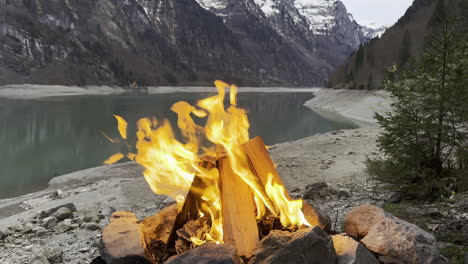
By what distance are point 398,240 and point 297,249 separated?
4.70ft

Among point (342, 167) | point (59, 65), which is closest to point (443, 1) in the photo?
point (342, 167)

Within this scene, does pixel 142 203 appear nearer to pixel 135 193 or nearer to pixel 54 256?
pixel 135 193

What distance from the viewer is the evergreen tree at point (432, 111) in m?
8.34

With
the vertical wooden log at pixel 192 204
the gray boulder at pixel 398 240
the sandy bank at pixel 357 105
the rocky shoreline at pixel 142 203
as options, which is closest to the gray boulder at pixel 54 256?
the rocky shoreline at pixel 142 203

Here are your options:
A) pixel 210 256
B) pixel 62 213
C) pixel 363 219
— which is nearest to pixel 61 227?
pixel 62 213

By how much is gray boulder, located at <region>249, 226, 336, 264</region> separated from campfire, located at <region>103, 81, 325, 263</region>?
33 centimetres

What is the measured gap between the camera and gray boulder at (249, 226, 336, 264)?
366 centimetres

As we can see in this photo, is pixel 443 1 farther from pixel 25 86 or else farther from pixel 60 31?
pixel 60 31

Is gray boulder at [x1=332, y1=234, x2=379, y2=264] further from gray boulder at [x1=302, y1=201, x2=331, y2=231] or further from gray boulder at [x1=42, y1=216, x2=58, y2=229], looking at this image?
gray boulder at [x1=42, y1=216, x2=58, y2=229]

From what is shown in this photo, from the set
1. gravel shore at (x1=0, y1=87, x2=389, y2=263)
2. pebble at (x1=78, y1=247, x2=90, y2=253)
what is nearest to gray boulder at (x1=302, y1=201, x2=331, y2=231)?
gravel shore at (x1=0, y1=87, x2=389, y2=263)

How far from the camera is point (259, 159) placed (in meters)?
4.82

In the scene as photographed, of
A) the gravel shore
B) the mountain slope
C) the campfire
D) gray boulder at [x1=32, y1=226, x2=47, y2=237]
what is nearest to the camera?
the campfire

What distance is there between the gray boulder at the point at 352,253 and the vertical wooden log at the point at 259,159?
1.03m

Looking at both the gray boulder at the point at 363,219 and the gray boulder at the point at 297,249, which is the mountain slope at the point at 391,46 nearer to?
the gray boulder at the point at 363,219
